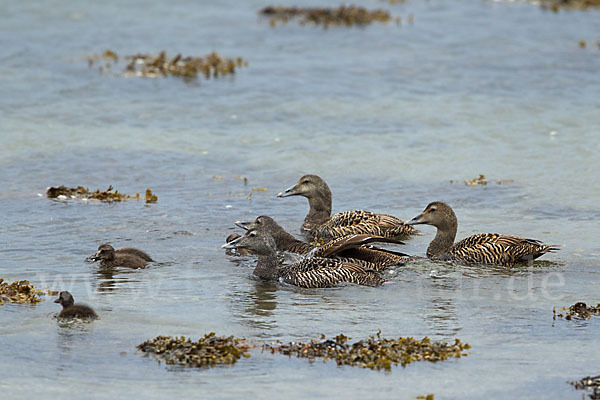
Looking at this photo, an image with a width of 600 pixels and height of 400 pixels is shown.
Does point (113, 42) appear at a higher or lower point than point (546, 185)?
higher

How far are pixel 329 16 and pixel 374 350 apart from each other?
820 inches

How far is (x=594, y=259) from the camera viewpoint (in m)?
11.1

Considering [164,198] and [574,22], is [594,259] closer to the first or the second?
[164,198]

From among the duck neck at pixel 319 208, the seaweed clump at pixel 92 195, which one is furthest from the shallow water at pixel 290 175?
the duck neck at pixel 319 208

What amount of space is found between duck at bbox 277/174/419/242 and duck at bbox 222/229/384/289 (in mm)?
1686

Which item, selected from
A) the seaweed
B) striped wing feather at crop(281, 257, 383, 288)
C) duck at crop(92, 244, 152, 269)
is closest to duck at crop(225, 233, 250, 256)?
duck at crop(92, 244, 152, 269)

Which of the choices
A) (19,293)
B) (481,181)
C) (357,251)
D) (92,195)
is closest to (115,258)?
(19,293)

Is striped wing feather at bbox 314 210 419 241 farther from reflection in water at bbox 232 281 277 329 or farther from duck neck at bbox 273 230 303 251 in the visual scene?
reflection in water at bbox 232 281 277 329

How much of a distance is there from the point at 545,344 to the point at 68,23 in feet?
70.5

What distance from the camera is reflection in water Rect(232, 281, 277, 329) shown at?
890 cm

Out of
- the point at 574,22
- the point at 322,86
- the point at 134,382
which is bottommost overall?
the point at 134,382

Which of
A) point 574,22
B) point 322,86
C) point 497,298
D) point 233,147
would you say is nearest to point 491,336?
point 497,298

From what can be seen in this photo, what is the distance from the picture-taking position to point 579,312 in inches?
352

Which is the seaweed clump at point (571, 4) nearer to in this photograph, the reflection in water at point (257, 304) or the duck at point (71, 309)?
the reflection in water at point (257, 304)
